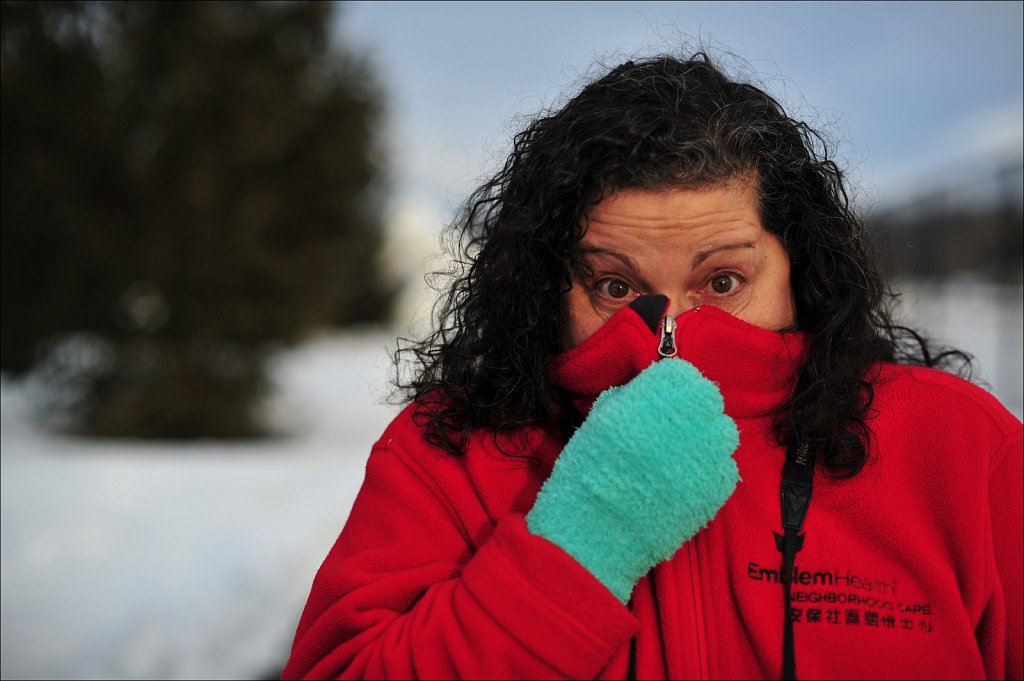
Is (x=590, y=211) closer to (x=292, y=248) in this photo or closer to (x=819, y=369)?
(x=819, y=369)

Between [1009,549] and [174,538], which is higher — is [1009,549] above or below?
below

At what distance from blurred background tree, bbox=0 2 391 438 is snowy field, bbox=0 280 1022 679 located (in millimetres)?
722

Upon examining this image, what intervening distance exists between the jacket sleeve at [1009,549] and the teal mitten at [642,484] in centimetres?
42

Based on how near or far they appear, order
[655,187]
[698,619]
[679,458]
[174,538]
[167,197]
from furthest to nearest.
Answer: [167,197], [174,538], [655,187], [698,619], [679,458]

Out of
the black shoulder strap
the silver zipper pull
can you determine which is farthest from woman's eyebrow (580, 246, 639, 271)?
the black shoulder strap

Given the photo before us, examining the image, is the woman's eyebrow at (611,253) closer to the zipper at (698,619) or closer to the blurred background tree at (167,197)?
the zipper at (698,619)

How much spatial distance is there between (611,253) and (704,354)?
0.23m

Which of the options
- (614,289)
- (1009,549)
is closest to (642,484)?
(614,289)

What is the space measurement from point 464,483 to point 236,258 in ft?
23.7

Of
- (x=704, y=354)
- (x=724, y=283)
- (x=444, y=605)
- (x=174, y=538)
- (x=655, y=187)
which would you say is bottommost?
(x=444, y=605)

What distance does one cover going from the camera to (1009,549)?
1326 millimetres

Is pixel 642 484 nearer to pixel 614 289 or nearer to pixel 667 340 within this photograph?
pixel 667 340

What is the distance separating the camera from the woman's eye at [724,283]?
1477 millimetres

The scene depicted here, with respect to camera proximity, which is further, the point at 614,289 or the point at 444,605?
the point at 614,289
